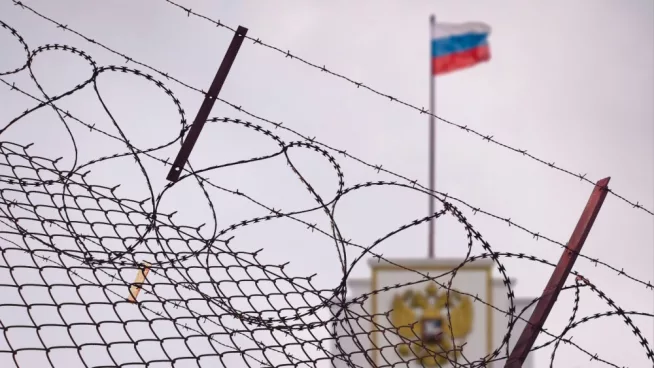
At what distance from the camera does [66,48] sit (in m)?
4.45

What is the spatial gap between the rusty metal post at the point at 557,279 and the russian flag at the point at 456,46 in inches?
779

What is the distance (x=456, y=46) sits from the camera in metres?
24.5

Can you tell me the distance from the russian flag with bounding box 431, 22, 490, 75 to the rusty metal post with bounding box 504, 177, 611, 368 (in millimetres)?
19786

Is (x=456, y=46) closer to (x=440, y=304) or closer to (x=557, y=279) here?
(x=440, y=304)

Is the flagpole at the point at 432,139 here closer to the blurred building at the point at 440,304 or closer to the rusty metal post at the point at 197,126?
the blurred building at the point at 440,304

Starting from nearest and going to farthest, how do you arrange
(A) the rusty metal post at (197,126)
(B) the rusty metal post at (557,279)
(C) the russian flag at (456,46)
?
(B) the rusty metal post at (557,279), (A) the rusty metal post at (197,126), (C) the russian flag at (456,46)

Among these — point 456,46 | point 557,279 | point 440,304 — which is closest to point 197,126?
point 557,279

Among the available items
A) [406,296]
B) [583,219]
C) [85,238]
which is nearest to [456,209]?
[583,219]

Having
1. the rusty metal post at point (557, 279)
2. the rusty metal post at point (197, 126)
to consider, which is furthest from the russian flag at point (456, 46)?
the rusty metal post at point (197, 126)

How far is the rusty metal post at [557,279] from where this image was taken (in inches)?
170

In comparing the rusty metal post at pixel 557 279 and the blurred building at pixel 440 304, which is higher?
the blurred building at pixel 440 304

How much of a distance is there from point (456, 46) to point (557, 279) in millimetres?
20551

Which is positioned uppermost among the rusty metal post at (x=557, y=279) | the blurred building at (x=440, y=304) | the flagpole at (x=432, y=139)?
the flagpole at (x=432, y=139)

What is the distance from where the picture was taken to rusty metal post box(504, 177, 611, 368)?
432cm
